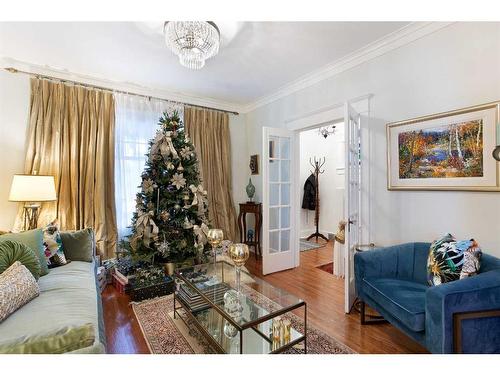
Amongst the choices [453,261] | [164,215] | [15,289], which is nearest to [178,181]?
[164,215]

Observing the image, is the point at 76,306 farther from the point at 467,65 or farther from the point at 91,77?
the point at 467,65

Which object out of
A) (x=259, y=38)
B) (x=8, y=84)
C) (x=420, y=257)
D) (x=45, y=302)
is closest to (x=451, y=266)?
(x=420, y=257)

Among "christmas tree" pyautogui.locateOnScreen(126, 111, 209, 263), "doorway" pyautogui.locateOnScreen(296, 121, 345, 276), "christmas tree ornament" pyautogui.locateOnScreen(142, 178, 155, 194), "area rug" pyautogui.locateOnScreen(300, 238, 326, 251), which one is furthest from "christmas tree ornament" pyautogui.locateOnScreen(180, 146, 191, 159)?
"doorway" pyautogui.locateOnScreen(296, 121, 345, 276)

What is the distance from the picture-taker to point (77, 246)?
8.11 ft

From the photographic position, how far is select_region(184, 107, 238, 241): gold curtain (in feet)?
13.2

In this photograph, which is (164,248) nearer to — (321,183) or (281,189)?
(281,189)

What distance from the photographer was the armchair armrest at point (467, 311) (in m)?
1.39

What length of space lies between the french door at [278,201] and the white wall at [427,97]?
85 centimetres

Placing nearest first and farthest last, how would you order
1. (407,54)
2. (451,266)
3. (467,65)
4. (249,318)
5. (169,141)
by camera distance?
(249,318), (451,266), (467,65), (407,54), (169,141)

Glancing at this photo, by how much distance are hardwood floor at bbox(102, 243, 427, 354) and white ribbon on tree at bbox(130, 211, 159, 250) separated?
606 millimetres

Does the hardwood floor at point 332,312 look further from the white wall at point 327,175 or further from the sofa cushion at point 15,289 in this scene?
the sofa cushion at point 15,289

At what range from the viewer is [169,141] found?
302 centimetres

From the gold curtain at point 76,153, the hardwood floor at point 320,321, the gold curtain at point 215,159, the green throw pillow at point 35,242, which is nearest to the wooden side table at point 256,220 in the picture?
the gold curtain at point 215,159
